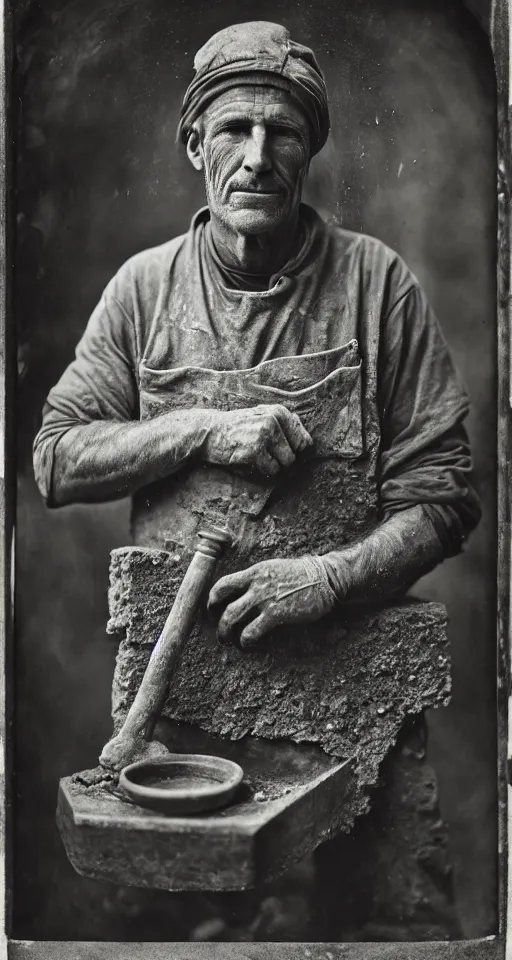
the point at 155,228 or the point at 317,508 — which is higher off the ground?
the point at 155,228

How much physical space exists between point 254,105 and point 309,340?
2.15 feet

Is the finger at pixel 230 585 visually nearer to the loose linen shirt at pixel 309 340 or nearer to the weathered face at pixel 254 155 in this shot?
the loose linen shirt at pixel 309 340

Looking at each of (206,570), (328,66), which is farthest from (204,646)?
(328,66)

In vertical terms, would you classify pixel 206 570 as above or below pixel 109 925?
above

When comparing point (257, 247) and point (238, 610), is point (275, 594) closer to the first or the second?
point (238, 610)

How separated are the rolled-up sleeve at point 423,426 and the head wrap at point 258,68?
59 centimetres

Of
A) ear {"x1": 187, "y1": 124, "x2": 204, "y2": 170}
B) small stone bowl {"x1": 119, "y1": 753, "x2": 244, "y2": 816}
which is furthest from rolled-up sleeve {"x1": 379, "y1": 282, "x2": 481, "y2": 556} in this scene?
small stone bowl {"x1": 119, "y1": 753, "x2": 244, "y2": 816}

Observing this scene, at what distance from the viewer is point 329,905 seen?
3.59m

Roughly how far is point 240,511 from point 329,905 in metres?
1.15

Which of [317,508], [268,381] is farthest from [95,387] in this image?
[317,508]

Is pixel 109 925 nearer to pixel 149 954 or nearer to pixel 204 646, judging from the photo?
pixel 149 954

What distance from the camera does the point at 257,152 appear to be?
341cm

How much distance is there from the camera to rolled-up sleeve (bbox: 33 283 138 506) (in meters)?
3.61

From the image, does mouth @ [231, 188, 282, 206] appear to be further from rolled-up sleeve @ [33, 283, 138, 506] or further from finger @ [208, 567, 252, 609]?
finger @ [208, 567, 252, 609]
